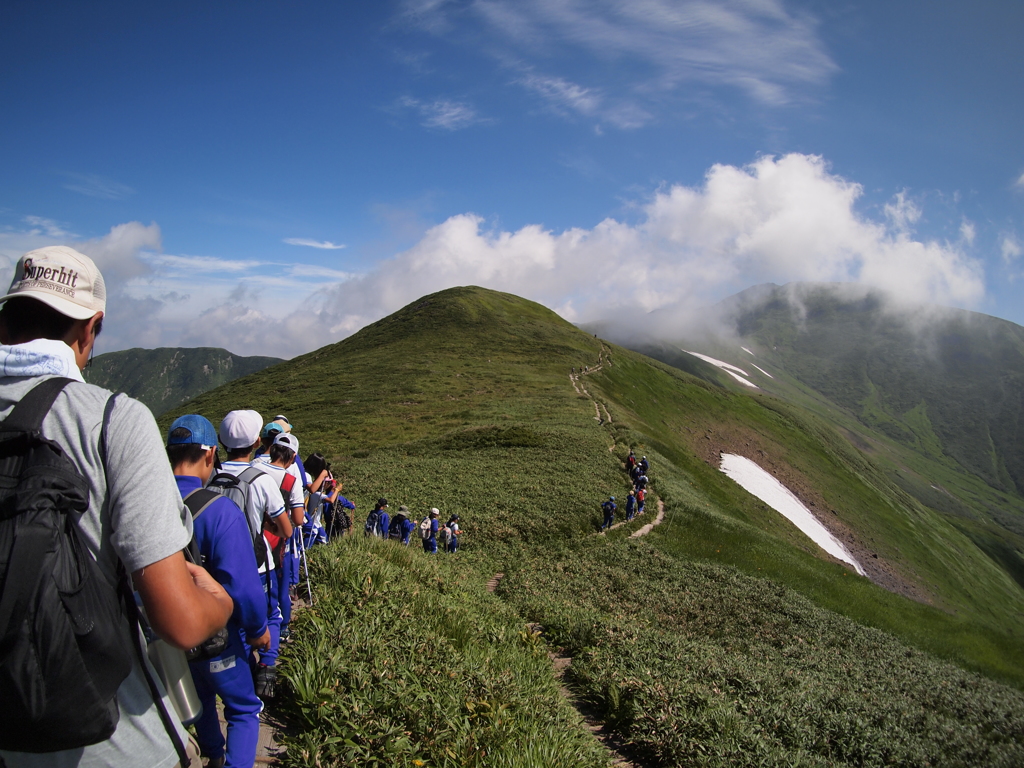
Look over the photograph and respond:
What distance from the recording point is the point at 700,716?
766cm

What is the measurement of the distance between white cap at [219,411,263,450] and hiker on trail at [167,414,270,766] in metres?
1.58

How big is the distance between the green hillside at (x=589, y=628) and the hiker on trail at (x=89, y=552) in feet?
9.35

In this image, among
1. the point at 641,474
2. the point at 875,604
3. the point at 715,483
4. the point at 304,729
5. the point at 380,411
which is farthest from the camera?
the point at 380,411

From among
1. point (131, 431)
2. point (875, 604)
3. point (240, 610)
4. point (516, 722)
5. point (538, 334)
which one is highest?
point (538, 334)

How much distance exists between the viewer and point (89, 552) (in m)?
2.07

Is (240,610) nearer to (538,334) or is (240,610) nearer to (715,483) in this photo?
(715,483)

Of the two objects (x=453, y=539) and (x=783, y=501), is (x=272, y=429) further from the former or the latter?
(x=783, y=501)

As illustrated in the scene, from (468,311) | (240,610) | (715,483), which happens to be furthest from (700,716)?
(468,311)

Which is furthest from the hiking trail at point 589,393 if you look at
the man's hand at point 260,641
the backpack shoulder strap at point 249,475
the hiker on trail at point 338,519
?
the man's hand at point 260,641

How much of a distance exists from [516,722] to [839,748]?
17.7 feet

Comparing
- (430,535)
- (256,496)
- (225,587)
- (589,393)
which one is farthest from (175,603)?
(589,393)

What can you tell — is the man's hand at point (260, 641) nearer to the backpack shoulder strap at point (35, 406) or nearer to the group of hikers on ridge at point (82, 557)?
the group of hikers on ridge at point (82, 557)

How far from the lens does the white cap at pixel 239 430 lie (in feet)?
18.8

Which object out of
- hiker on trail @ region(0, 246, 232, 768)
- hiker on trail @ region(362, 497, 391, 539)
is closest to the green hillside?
hiker on trail @ region(0, 246, 232, 768)
